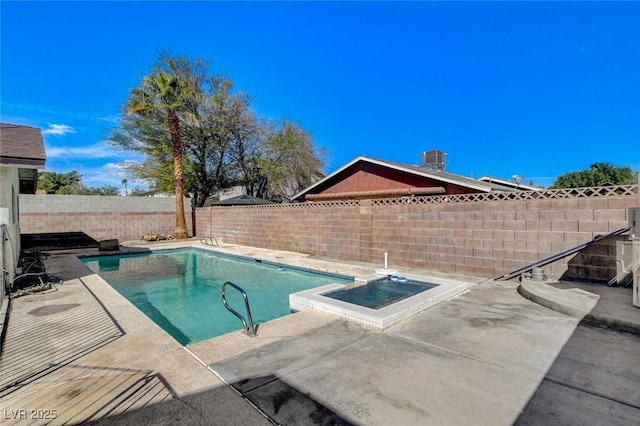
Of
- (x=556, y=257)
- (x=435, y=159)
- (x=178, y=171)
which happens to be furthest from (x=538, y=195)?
(x=178, y=171)

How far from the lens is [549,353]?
3.36 metres

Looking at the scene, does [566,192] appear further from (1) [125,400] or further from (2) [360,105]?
(2) [360,105]

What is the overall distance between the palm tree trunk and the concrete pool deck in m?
13.0

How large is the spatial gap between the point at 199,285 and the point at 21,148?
4.89 metres

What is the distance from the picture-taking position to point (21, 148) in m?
5.34

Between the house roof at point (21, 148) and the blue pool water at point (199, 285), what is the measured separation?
3299 millimetres

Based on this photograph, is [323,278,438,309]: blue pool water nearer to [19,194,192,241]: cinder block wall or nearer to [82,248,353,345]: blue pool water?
[82,248,353,345]: blue pool water

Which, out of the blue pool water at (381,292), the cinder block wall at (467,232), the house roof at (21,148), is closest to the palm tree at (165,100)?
the cinder block wall at (467,232)

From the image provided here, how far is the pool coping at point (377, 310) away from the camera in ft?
14.2

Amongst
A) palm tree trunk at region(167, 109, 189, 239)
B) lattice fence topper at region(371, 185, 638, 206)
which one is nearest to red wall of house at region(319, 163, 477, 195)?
lattice fence topper at region(371, 185, 638, 206)

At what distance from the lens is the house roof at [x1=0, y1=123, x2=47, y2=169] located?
492 cm

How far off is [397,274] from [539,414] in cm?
532

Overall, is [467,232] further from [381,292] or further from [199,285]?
[199,285]

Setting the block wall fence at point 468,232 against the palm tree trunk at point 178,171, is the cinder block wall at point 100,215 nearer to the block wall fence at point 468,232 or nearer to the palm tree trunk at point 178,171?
the palm tree trunk at point 178,171
